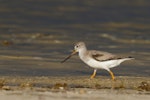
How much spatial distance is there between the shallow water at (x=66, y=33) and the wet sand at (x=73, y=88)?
36.2 inches

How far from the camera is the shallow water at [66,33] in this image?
1523 cm

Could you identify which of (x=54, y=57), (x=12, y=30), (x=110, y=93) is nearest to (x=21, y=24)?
(x=12, y=30)

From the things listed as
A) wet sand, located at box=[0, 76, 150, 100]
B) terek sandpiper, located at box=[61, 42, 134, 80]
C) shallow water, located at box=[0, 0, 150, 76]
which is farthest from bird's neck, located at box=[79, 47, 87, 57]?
shallow water, located at box=[0, 0, 150, 76]

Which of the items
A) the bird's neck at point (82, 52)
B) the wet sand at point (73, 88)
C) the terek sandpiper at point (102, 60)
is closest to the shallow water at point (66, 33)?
the bird's neck at point (82, 52)

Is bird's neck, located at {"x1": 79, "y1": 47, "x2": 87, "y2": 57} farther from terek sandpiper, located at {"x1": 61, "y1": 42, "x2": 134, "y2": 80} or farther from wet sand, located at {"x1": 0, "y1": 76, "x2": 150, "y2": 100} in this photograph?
wet sand, located at {"x1": 0, "y1": 76, "x2": 150, "y2": 100}

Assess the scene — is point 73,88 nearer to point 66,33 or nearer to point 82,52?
point 82,52

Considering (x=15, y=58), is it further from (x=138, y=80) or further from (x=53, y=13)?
(x=53, y=13)

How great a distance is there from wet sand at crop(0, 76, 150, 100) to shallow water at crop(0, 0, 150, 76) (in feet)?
3.02

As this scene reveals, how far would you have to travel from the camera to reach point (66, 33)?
77.4 ft

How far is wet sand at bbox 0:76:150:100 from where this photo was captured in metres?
11.0

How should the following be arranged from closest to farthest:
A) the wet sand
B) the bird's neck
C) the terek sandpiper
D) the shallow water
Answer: the wet sand
the terek sandpiper
the bird's neck
the shallow water

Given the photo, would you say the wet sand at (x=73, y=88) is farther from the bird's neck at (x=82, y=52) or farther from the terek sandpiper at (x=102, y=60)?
the bird's neck at (x=82, y=52)

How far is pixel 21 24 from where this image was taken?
2588 centimetres

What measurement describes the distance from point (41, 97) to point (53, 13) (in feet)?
63.0
